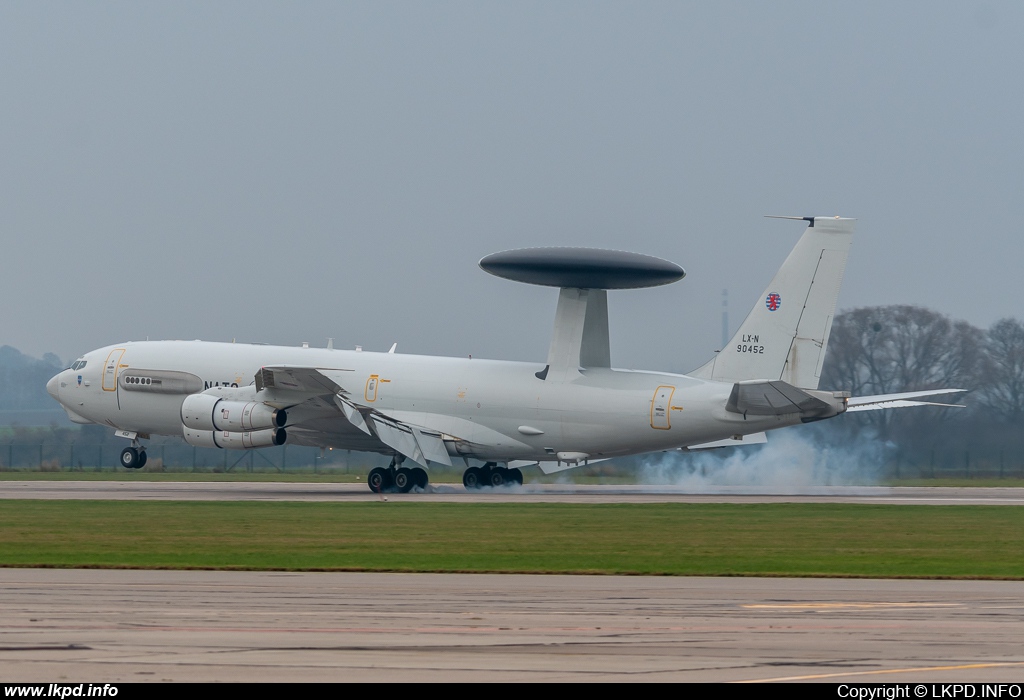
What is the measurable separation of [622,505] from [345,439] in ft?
44.4

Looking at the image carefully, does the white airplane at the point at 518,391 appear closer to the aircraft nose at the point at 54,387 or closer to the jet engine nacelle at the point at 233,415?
the jet engine nacelle at the point at 233,415

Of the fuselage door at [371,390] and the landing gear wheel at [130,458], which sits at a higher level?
the fuselage door at [371,390]

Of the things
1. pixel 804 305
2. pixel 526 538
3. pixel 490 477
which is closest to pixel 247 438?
pixel 490 477

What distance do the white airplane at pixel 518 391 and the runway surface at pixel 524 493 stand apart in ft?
5.08

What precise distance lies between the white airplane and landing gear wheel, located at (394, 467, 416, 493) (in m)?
0.05

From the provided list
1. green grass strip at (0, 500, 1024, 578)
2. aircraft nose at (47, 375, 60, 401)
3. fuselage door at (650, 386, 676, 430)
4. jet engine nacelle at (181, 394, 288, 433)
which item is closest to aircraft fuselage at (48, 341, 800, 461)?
fuselage door at (650, 386, 676, 430)

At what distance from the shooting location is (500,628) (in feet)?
43.1

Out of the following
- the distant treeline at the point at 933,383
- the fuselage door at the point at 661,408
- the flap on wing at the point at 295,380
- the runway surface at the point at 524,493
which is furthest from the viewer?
the distant treeline at the point at 933,383

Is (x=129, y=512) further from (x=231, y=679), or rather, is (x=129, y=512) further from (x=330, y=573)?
(x=231, y=679)

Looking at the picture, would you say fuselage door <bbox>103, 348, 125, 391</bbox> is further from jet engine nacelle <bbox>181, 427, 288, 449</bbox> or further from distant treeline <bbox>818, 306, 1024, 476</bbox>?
distant treeline <bbox>818, 306, 1024, 476</bbox>

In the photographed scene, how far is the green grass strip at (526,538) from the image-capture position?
66.3 ft

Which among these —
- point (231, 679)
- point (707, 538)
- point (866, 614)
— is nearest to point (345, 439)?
point (707, 538)

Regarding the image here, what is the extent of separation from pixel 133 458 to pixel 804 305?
25766 millimetres

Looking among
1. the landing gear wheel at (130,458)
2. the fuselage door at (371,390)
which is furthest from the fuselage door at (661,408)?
the landing gear wheel at (130,458)
